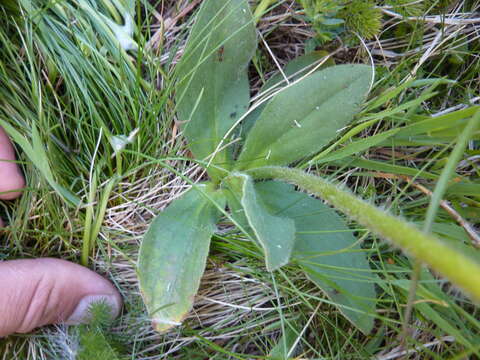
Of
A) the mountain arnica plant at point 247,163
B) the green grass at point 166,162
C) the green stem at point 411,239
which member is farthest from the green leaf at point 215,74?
the green stem at point 411,239

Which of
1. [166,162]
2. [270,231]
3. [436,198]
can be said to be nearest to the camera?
[436,198]

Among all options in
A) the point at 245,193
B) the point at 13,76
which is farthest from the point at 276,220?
the point at 13,76

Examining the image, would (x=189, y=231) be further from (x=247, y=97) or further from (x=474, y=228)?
(x=474, y=228)

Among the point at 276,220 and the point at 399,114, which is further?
the point at 399,114

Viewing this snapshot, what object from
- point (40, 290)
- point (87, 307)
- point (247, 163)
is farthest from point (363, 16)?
point (40, 290)

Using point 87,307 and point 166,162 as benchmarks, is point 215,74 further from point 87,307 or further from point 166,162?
point 87,307

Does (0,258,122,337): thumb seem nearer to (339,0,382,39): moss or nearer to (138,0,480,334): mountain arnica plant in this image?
(138,0,480,334): mountain arnica plant

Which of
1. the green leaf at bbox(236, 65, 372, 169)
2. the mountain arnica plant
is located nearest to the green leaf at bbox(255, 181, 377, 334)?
the mountain arnica plant
